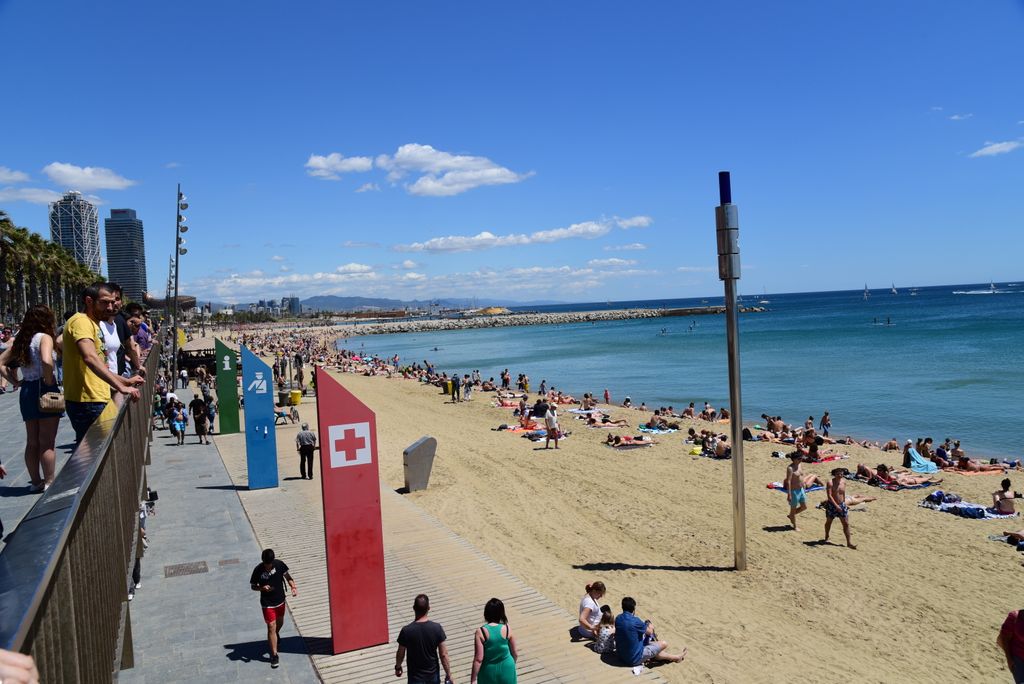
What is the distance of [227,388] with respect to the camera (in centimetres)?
1930

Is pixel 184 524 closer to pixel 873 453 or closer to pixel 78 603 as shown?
pixel 78 603

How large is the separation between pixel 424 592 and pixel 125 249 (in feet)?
458

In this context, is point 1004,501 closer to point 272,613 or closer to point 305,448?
point 272,613

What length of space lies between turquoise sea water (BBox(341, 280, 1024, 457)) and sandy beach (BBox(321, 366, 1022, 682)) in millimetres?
10963

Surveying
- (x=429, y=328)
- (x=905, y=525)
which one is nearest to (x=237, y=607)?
(x=905, y=525)

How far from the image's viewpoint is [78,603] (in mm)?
2484

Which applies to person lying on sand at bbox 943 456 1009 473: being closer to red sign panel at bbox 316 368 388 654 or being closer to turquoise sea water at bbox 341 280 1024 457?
turquoise sea water at bbox 341 280 1024 457

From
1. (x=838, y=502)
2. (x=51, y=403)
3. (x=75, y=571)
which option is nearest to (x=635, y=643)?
(x=51, y=403)

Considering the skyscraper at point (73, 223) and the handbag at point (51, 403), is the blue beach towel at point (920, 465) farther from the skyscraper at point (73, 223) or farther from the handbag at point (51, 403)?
the skyscraper at point (73, 223)

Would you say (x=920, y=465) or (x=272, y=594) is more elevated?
(x=272, y=594)

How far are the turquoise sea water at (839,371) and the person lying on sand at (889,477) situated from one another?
7082 millimetres

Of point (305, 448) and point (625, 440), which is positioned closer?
point (305, 448)

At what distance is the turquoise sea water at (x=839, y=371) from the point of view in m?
27.3

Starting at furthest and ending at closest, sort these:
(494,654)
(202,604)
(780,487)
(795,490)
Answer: (780,487)
(795,490)
(202,604)
(494,654)
